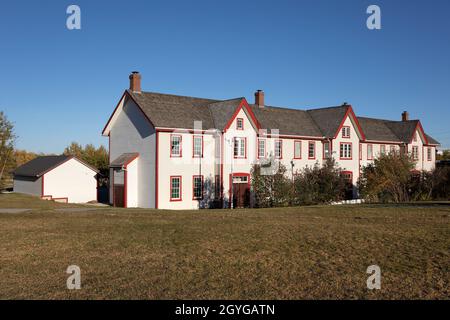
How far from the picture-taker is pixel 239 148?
35344 mm

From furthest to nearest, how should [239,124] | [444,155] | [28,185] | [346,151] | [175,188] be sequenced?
[444,155] < [346,151] < [28,185] < [239,124] < [175,188]

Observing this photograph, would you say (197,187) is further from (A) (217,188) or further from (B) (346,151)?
(B) (346,151)

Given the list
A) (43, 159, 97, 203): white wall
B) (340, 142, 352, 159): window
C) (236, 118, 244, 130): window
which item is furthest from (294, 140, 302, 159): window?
(43, 159, 97, 203): white wall

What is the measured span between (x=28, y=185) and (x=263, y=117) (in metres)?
23.8

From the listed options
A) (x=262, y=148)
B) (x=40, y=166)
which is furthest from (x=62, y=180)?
(x=262, y=148)

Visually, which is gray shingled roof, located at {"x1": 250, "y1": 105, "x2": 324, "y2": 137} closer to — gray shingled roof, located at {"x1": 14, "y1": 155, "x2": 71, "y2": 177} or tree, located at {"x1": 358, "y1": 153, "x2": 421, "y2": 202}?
tree, located at {"x1": 358, "y1": 153, "x2": 421, "y2": 202}

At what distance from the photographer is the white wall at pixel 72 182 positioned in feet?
127

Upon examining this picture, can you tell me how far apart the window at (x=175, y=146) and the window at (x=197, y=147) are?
4.23ft

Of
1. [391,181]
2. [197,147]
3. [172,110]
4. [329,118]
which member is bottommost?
[391,181]

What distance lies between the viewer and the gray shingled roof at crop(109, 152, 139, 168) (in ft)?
107

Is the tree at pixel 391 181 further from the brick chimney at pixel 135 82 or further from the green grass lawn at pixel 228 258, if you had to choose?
the brick chimney at pixel 135 82

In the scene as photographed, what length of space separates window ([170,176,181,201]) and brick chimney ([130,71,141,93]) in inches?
324

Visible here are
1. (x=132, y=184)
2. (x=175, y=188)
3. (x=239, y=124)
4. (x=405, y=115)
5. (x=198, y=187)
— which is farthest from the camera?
(x=405, y=115)

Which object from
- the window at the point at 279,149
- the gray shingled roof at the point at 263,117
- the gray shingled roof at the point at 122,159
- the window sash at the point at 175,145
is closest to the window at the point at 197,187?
the window sash at the point at 175,145
